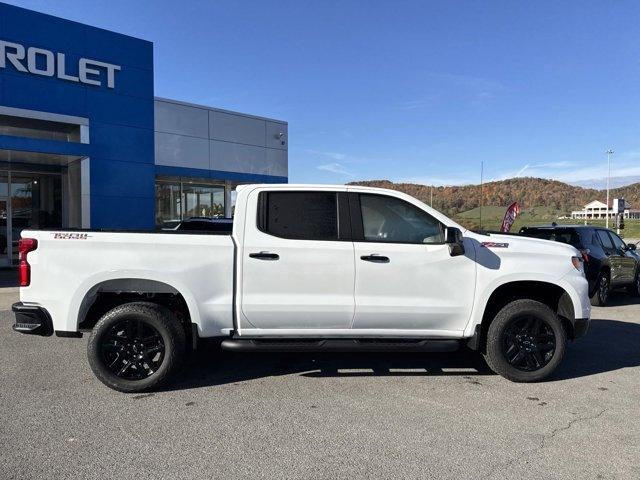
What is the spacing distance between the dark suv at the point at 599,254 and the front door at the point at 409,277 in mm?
5532

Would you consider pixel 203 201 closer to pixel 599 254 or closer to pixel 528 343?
pixel 599 254

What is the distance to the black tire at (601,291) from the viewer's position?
9.84 metres

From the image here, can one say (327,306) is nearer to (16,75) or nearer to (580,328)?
(580,328)

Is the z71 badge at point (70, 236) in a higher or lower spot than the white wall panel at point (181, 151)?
lower

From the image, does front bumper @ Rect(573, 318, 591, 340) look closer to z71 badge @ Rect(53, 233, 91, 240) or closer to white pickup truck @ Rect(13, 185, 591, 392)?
white pickup truck @ Rect(13, 185, 591, 392)

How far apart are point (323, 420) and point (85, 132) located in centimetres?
1325

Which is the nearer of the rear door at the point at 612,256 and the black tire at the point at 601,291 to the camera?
the black tire at the point at 601,291

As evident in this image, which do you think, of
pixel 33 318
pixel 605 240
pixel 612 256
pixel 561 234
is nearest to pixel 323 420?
pixel 33 318

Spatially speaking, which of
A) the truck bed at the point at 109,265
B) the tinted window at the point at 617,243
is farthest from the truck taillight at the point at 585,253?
the truck bed at the point at 109,265

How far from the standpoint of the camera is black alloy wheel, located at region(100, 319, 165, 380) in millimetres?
4660

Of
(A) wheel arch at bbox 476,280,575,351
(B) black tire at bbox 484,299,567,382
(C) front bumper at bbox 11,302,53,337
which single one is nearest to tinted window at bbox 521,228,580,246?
(A) wheel arch at bbox 476,280,575,351

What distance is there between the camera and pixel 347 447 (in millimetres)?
3570

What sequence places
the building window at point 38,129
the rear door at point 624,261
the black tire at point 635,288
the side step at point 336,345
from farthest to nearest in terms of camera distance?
the building window at point 38,129
the black tire at point 635,288
the rear door at point 624,261
the side step at point 336,345

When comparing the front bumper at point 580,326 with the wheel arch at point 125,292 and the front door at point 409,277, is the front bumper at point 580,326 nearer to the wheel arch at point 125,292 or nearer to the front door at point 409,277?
the front door at point 409,277
